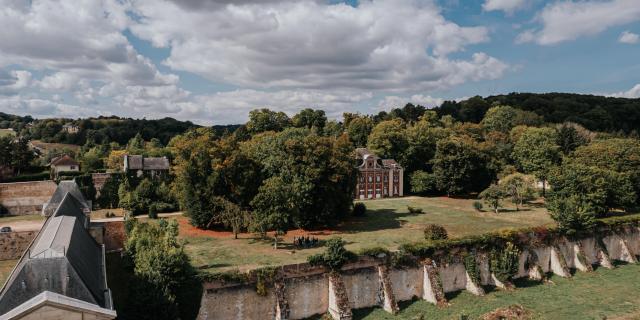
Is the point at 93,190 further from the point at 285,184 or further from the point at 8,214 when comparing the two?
the point at 285,184

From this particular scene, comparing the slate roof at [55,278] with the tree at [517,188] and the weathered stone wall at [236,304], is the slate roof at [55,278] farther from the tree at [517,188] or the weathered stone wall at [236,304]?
the tree at [517,188]

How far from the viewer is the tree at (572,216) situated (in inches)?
1382

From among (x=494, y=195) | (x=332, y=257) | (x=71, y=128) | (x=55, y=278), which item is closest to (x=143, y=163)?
(x=332, y=257)

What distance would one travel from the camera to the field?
30.5m

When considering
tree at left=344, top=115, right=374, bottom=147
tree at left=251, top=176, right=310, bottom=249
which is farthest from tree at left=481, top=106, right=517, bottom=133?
tree at left=251, top=176, right=310, bottom=249

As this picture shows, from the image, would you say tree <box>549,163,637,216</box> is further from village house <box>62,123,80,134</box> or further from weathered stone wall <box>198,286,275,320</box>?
village house <box>62,123,80,134</box>

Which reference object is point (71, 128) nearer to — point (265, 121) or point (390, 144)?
point (265, 121)

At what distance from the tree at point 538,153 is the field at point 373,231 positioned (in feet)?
39.2

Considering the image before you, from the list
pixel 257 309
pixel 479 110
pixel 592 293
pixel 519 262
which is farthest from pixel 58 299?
pixel 479 110

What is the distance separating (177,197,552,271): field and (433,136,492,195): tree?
2.89 meters

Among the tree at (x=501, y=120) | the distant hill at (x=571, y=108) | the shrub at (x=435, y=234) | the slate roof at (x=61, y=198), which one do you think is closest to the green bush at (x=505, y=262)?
the shrub at (x=435, y=234)

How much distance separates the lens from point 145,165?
6688 cm

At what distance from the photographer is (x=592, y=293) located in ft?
101

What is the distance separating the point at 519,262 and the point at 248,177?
24.5 m
